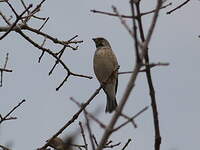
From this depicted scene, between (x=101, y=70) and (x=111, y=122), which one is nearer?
(x=111, y=122)

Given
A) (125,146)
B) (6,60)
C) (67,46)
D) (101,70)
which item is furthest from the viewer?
(101,70)

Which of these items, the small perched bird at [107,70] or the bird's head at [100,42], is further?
the bird's head at [100,42]

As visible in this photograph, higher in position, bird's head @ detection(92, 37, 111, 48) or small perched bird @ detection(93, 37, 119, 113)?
bird's head @ detection(92, 37, 111, 48)

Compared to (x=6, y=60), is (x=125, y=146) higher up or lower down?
lower down

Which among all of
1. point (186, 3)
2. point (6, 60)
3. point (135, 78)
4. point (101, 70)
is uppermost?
point (101, 70)

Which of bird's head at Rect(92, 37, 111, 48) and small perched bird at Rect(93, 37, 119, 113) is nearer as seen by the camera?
small perched bird at Rect(93, 37, 119, 113)

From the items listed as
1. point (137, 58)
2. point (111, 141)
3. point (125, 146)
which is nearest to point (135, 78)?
point (137, 58)

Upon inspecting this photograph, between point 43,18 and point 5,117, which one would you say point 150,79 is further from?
point 43,18

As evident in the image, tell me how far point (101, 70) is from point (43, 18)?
2993mm

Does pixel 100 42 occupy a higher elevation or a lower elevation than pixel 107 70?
higher

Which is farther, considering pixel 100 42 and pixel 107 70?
pixel 100 42

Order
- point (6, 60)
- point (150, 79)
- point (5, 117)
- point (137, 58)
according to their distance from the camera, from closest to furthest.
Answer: point (137, 58), point (150, 79), point (5, 117), point (6, 60)

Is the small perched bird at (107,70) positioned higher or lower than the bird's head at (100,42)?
lower

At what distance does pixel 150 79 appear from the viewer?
7.98ft
